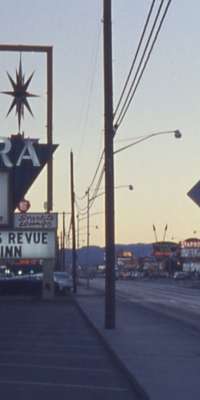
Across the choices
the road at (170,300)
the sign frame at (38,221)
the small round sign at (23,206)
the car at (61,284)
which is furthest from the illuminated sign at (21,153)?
the car at (61,284)

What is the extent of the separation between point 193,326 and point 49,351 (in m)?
9.63

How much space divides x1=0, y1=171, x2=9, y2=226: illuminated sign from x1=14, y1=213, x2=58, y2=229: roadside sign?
820cm

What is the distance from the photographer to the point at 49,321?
4019 centimetres

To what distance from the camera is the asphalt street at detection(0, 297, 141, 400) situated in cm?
1764

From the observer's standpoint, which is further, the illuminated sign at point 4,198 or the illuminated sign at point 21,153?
the illuminated sign at point 21,153

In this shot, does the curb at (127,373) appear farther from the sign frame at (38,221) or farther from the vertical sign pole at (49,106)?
the sign frame at (38,221)

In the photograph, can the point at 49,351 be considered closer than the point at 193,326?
Yes

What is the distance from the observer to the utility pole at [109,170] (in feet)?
104

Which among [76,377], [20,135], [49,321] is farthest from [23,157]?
[76,377]

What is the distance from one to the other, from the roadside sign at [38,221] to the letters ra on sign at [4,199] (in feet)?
26.7

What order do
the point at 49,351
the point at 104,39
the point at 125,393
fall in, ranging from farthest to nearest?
1. the point at 104,39
2. the point at 49,351
3. the point at 125,393

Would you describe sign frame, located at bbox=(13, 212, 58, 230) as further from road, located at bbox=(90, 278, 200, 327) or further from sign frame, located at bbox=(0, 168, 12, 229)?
sign frame, located at bbox=(0, 168, 12, 229)

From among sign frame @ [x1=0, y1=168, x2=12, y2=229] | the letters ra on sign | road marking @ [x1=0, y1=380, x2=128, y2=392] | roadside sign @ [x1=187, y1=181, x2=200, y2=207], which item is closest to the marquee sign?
sign frame @ [x1=0, y1=168, x2=12, y2=229]

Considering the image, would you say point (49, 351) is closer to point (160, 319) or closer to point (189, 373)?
point (189, 373)
